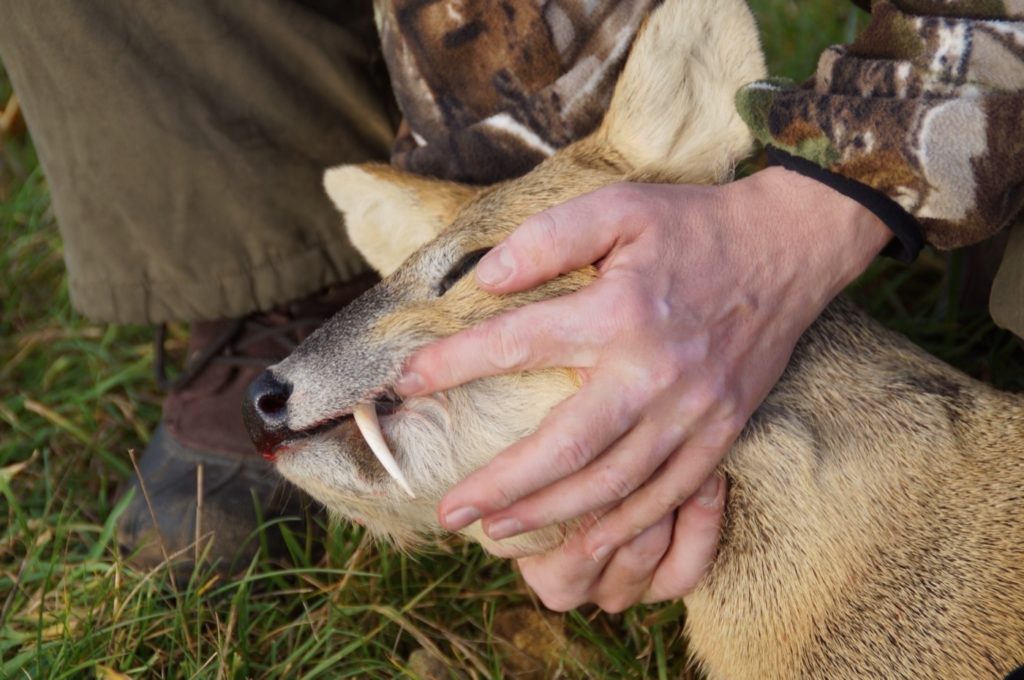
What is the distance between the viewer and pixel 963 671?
1.86 meters

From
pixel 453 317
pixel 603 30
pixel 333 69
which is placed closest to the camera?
pixel 453 317

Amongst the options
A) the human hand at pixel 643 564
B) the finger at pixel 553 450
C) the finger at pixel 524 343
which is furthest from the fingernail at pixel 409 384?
the human hand at pixel 643 564

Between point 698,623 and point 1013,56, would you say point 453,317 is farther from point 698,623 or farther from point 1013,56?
point 1013,56

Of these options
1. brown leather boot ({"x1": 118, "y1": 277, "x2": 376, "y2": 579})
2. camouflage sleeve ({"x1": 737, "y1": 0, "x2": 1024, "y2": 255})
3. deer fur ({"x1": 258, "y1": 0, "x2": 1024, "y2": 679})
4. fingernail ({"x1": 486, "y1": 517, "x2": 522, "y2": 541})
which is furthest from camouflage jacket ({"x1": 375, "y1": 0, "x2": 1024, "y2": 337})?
brown leather boot ({"x1": 118, "y1": 277, "x2": 376, "y2": 579})

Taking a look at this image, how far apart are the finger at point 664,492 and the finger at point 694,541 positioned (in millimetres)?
30

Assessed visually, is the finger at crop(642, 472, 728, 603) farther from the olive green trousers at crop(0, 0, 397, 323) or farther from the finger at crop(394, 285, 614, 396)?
the olive green trousers at crop(0, 0, 397, 323)

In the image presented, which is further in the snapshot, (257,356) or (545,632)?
(257,356)

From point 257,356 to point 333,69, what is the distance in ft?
2.57

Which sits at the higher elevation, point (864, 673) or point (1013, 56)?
point (1013, 56)

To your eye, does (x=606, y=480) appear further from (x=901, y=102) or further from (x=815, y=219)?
(x=901, y=102)

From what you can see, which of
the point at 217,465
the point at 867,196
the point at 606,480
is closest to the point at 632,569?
the point at 606,480

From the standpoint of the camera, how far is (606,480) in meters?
1.88

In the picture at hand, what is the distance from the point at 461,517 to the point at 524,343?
31 centimetres

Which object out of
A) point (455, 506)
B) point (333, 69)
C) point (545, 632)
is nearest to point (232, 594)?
point (545, 632)
